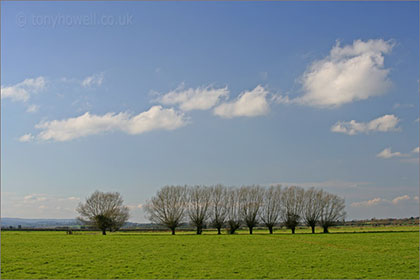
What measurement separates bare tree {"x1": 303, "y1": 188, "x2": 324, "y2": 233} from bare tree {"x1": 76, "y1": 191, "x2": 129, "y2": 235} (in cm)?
5212

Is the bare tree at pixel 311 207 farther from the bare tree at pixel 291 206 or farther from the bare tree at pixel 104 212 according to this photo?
the bare tree at pixel 104 212

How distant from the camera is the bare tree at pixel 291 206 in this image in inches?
3996

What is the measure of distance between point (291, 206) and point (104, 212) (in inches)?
2073

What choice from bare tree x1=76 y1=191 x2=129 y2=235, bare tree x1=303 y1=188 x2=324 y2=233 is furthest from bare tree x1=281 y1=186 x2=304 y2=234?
bare tree x1=76 y1=191 x2=129 y2=235

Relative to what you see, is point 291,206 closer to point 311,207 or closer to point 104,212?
point 311,207

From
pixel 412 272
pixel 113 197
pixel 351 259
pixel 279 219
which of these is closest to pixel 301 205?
pixel 279 219

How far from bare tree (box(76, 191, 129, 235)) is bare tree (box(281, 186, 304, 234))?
151 feet

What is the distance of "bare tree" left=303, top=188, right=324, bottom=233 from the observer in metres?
106

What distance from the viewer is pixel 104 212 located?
10412cm

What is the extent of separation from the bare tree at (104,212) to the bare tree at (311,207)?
52122 mm

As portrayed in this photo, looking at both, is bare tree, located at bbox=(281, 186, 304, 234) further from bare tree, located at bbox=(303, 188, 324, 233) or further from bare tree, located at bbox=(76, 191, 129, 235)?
bare tree, located at bbox=(76, 191, 129, 235)

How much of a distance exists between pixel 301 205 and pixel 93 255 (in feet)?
273

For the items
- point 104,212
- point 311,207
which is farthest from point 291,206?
point 104,212

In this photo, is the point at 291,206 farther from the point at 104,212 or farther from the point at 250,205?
the point at 104,212
